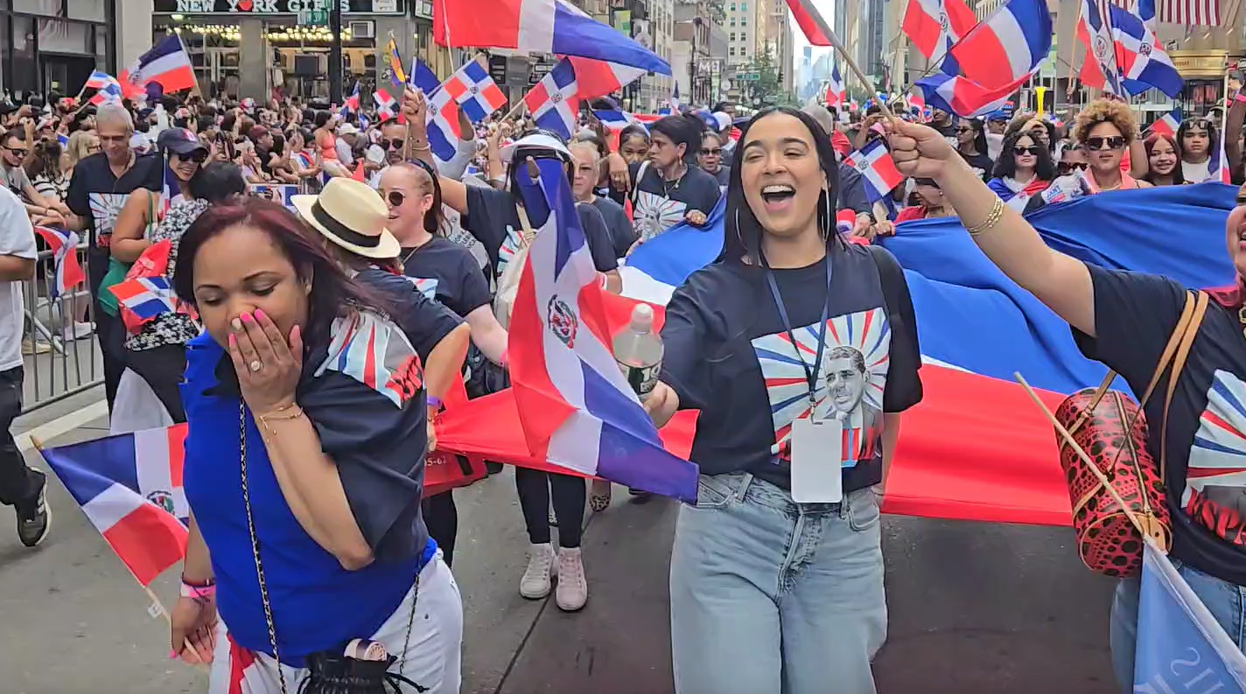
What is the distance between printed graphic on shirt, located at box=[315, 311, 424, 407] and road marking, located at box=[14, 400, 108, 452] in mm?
5573

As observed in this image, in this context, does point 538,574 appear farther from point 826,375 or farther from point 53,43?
point 53,43

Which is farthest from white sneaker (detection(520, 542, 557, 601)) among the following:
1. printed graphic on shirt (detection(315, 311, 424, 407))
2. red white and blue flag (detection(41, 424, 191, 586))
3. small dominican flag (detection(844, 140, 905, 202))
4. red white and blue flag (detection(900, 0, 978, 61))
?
red white and blue flag (detection(900, 0, 978, 61))

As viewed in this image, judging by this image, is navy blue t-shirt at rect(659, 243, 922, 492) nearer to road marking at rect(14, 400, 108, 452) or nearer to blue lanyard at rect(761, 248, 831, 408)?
blue lanyard at rect(761, 248, 831, 408)

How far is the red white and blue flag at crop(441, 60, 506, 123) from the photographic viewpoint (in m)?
9.62

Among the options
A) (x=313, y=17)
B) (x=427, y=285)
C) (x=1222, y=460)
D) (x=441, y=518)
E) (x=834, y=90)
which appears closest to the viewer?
(x=1222, y=460)

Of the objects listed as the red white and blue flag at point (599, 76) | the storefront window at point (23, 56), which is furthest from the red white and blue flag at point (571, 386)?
the storefront window at point (23, 56)

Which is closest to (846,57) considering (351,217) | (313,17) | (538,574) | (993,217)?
(993,217)

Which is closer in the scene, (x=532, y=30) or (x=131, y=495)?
(x=131, y=495)

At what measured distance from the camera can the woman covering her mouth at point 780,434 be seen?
9.78ft

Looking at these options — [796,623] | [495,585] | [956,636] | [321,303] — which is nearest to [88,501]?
[321,303]

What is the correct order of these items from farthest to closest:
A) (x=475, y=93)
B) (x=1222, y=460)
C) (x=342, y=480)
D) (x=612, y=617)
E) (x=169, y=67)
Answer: (x=169, y=67)
(x=475, y=93)
(x=612, y=617)
(x=1222, y=460)
(x=342, y=480)

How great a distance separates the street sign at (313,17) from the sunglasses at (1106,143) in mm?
45244

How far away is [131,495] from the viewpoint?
3.39 m

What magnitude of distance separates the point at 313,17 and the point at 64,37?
1555 centimetres
